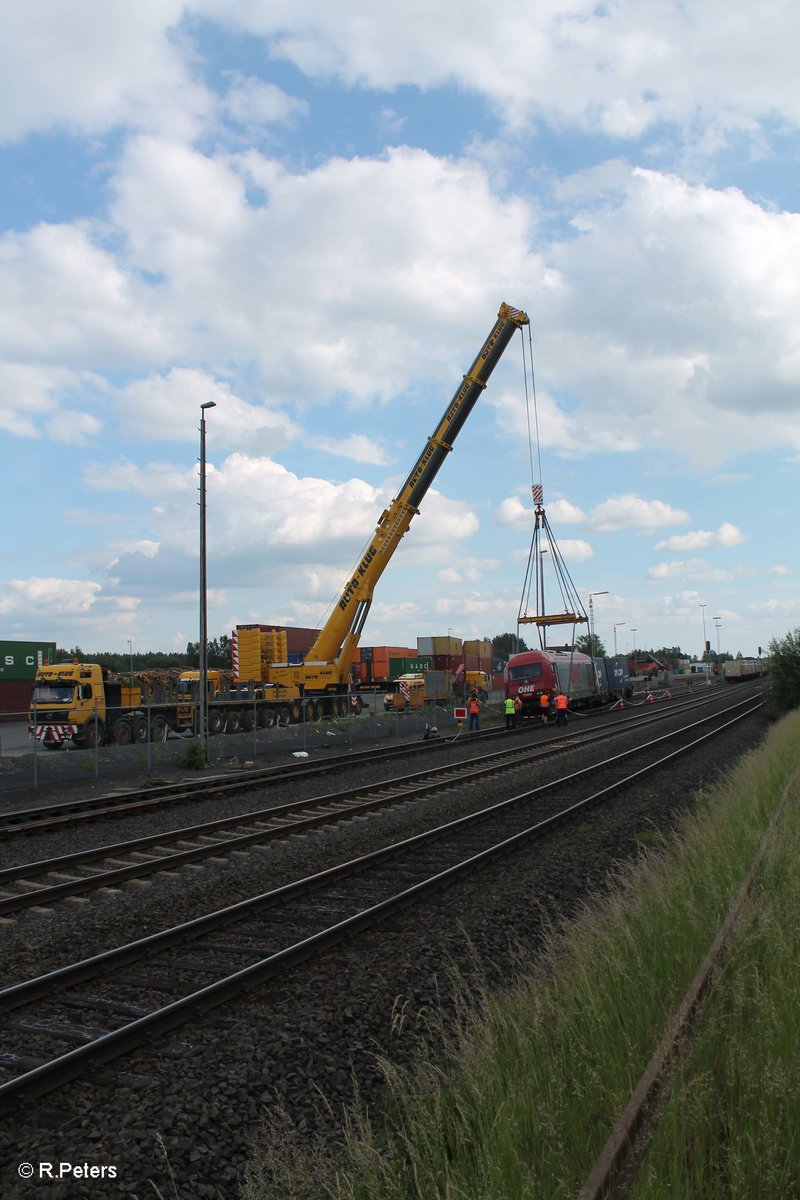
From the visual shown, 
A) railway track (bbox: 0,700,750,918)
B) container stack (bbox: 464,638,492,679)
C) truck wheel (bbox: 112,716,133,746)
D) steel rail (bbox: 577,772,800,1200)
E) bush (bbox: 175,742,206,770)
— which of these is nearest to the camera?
steel rail (bbox: 577,772,800,1200)

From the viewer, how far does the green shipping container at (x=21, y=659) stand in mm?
49781

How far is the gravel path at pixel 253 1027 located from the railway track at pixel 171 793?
16.8 feet

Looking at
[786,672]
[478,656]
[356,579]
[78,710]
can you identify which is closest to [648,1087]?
[78,710]

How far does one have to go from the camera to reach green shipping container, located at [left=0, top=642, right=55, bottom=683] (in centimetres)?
4978

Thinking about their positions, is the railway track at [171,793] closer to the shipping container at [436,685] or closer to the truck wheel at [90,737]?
the truck wheel at [90,737]

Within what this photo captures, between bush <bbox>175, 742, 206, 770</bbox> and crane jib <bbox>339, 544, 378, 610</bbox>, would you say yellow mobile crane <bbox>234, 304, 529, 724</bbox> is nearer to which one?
crane jib <bbox>339, 544, 378, 610</bbox>

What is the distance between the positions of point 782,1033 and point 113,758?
2042 cm

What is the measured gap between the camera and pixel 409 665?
2474 inches

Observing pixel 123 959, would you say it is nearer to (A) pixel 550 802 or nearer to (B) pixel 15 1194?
(B) pixel 15 1194

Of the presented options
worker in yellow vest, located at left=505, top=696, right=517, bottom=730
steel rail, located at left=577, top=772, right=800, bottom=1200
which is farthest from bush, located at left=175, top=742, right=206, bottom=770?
steel rail, located at left=577, top=772, right=800, bottom=1200

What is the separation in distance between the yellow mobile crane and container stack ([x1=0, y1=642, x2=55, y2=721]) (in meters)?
21.4

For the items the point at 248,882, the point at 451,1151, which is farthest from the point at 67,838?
the point at 451,1151

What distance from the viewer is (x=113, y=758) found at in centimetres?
2188

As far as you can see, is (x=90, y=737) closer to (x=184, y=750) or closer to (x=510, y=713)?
(x=184, y=750)
